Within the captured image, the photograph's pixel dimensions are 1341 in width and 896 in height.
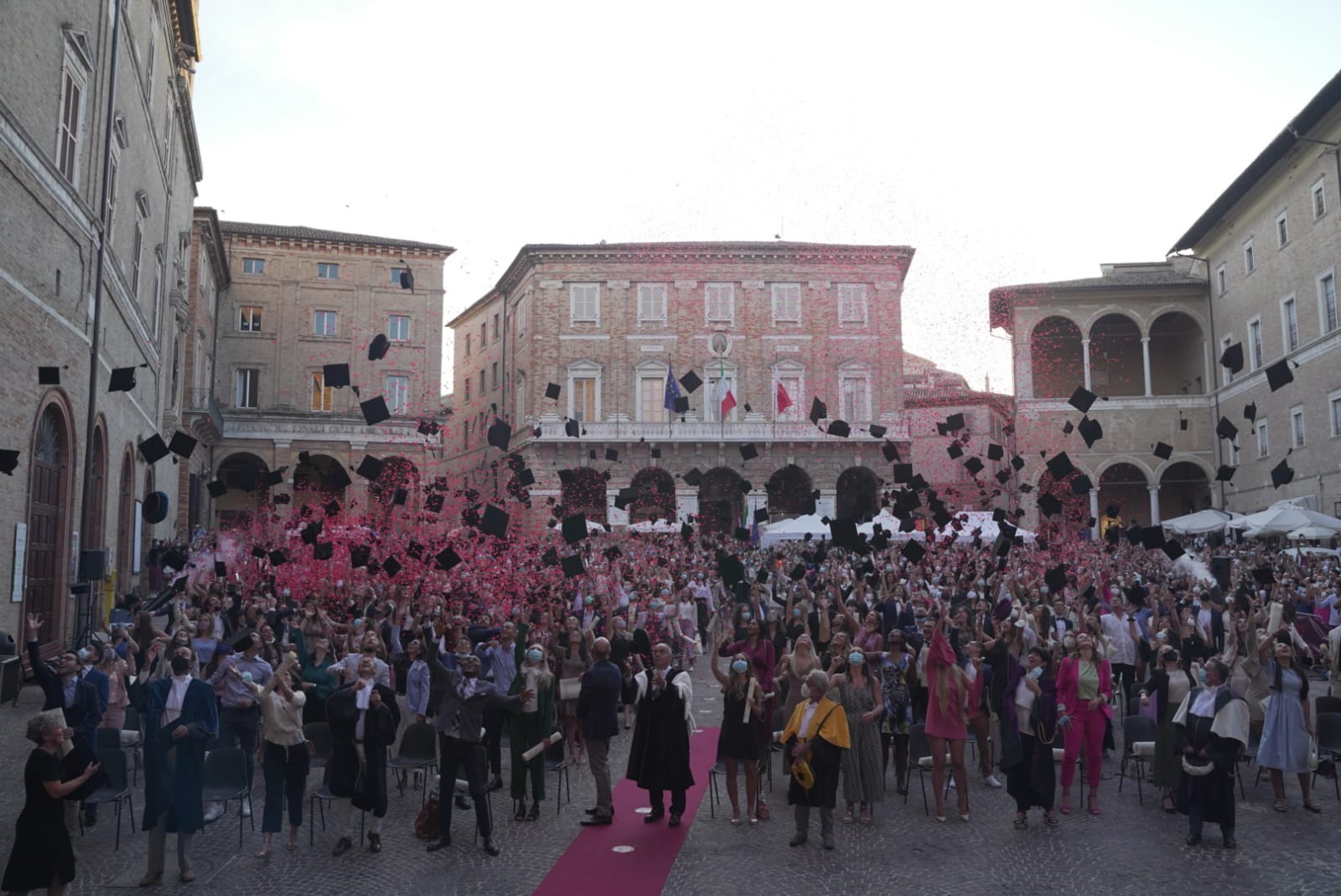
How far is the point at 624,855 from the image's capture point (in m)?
7.58

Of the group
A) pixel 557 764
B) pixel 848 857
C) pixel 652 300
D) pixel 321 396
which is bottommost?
pixel 848 857

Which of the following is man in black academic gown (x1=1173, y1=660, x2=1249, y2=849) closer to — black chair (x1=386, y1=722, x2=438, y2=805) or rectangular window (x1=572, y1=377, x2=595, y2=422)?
black chair (x1=386, y1=722, x2=438, y2=805)

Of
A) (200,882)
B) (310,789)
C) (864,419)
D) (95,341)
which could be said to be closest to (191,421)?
(95,341)

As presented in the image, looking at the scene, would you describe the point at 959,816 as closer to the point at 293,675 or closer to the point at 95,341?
the point at 293,675

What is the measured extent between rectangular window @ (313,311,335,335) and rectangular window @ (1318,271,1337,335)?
37.7 m

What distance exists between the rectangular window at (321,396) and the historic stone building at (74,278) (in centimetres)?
1937

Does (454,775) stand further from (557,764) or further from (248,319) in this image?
(248,319)

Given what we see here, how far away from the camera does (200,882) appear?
22.9ft

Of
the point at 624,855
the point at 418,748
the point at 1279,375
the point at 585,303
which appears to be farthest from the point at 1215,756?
the point at 585,303

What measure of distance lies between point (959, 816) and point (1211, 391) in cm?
3711

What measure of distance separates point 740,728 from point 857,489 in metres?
36.6

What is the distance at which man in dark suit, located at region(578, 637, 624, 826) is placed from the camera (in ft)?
27.6

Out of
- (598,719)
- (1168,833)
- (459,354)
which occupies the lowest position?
(1168,833)

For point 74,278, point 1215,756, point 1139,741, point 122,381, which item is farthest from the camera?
point 122,381
